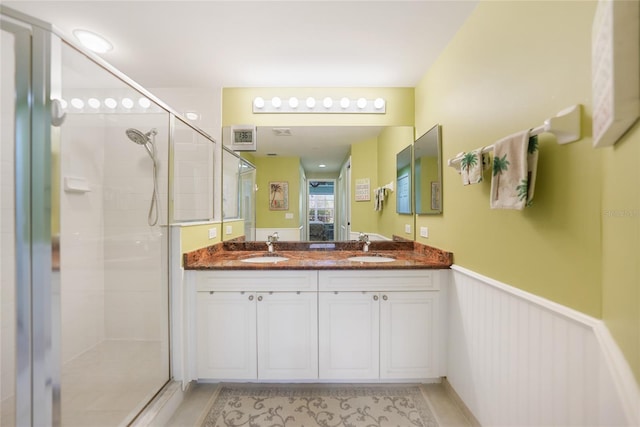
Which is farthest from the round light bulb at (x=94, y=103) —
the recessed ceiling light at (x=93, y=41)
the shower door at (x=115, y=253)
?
the recessed ceiling light at (x=93, y=41)

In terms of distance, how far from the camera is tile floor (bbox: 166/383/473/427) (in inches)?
58.4

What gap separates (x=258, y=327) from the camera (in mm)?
1700

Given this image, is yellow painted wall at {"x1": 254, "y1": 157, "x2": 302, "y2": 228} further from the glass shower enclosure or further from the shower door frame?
the shower door frame

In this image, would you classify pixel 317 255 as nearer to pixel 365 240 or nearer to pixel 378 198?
pixel 365 240

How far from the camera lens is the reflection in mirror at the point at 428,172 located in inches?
71.8

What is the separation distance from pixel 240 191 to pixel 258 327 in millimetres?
1212

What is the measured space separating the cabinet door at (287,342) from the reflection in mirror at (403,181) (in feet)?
3.73

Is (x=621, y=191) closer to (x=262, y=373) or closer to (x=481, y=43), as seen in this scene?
(x=481, y=43)

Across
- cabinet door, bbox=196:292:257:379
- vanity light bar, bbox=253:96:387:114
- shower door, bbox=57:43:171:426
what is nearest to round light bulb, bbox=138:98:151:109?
shower door, bbox=57:43:171:426

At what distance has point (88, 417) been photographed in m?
1.31

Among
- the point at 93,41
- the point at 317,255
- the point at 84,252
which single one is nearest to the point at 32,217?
the point at 84,252

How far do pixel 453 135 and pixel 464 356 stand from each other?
136 centimetres

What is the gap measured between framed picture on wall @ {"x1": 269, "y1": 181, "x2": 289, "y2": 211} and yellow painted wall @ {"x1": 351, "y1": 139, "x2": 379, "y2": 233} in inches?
23.8

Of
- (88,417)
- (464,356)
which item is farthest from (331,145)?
(88,417)
